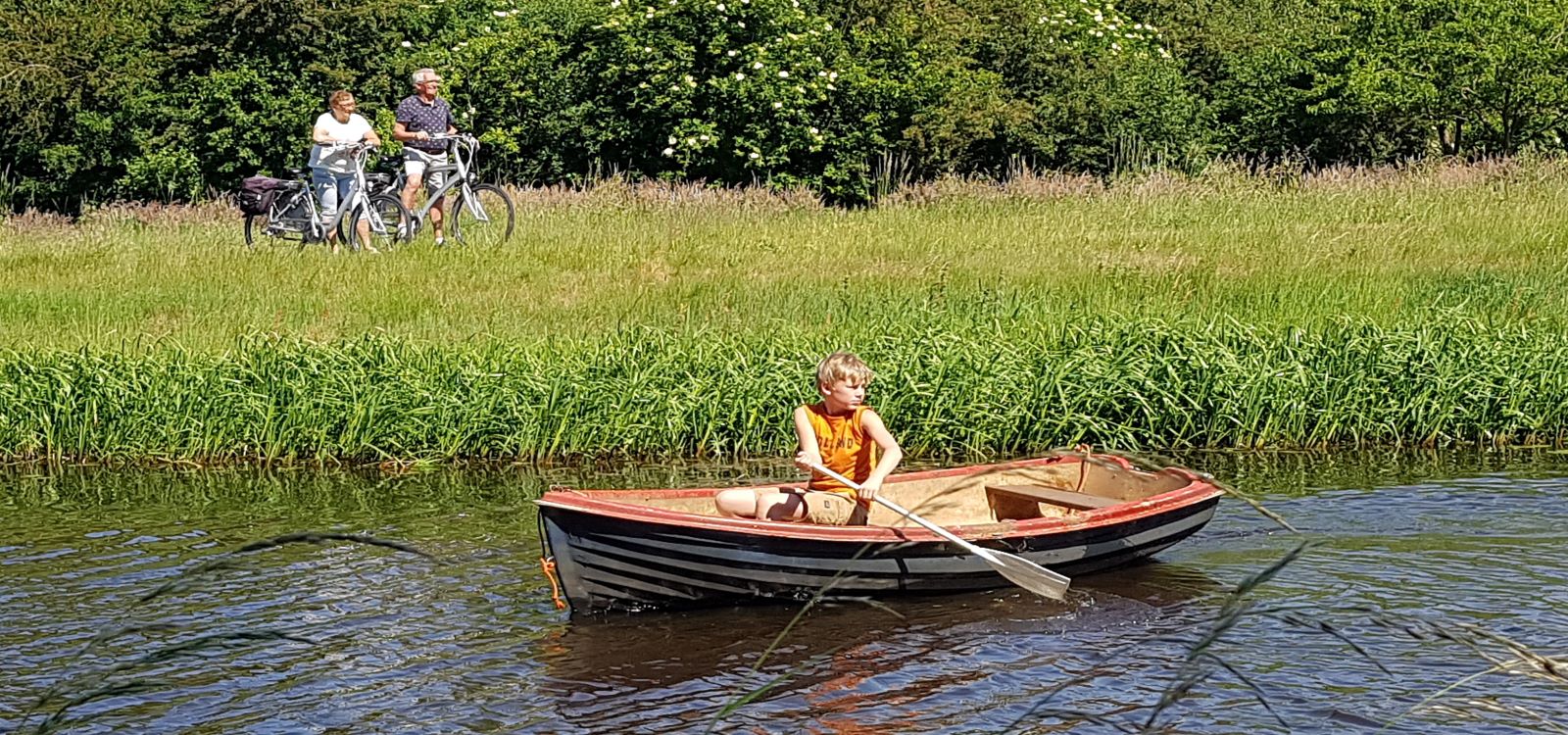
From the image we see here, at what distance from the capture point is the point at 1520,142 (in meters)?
29.6

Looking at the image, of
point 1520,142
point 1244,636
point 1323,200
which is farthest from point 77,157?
point 1244,636

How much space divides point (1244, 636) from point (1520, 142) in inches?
927

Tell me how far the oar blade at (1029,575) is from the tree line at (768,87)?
1869 centimetres

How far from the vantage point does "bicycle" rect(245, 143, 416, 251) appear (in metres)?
18.8

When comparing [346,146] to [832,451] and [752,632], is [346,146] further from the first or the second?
[752,632]

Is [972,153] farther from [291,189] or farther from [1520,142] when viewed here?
[291,189]

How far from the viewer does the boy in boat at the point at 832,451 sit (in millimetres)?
9445

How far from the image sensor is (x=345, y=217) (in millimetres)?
19328

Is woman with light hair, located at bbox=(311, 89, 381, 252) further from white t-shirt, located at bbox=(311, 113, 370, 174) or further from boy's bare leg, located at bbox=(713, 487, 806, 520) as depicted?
boy's bare leg, located at bbox=(713, 487, 806, 520)

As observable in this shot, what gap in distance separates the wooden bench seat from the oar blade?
1.12m

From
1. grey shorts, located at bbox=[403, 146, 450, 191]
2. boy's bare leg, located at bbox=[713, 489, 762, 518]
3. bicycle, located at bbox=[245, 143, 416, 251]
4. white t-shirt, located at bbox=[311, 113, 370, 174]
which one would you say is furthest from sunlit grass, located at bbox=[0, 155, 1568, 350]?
boy's bare leg, located at bbox=[713, 489, 762, 518]

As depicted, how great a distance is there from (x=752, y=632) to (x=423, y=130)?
1071 centimetres

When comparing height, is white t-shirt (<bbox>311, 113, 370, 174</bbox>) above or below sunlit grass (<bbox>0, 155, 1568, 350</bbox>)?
above

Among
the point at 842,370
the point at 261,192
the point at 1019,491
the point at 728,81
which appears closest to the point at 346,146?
the point at 261,192
